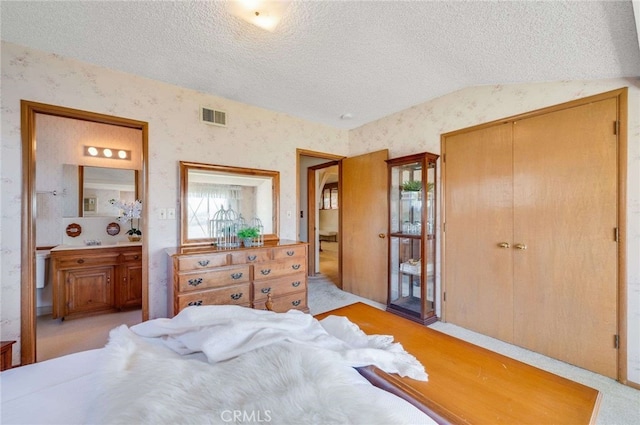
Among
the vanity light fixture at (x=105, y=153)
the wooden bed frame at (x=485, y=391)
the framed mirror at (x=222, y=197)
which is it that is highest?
the vanity light fixture at (x=105, y=153)

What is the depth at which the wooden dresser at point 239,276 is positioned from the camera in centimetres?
226

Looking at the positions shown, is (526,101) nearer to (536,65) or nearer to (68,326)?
(536,65)

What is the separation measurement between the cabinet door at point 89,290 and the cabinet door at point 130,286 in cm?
10

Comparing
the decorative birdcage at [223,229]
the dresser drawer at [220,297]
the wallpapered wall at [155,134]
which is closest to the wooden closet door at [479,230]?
the wallpapered wall at [155,134]

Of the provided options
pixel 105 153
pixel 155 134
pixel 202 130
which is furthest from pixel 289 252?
pixel 105 153

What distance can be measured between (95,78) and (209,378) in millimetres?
2723

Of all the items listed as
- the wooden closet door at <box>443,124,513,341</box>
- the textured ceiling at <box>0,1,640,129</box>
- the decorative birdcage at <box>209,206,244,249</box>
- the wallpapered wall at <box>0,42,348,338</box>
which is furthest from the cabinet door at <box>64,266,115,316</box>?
the wooden closet door at <box>443,124,513,341</box>

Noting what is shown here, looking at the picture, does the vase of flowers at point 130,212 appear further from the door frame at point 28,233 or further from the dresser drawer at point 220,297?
the dresser drawer at point 220,297

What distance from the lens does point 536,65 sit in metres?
2.00

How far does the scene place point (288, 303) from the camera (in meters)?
2.83

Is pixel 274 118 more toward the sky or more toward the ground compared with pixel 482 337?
more toward the sky

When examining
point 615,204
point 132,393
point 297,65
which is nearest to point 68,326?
point 132,393

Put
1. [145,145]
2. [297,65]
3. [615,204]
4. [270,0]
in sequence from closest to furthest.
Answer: [270,0], [615,204], [297,65], [145,145]

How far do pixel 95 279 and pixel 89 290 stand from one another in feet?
0.42
